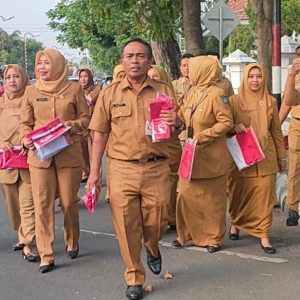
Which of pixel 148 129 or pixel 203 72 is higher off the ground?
pixel 203 72

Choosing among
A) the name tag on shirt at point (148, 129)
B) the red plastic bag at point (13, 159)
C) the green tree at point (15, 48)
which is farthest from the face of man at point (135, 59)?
the green tree at point (15, 48)

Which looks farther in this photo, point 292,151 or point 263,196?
point 292,151

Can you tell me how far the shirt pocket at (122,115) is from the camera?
4.65 meters

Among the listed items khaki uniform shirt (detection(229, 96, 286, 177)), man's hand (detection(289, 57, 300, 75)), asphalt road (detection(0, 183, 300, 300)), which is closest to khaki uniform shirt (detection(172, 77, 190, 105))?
khaki uniform shirt (detection(229, 96, 286, 177))

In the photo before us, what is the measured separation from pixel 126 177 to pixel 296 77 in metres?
2.83

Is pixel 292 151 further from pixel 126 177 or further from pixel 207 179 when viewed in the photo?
pixel 126 177

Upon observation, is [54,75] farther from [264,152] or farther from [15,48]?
[15,48]

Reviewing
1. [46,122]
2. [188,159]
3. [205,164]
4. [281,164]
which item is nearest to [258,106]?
[281,164]

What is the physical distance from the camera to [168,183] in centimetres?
484

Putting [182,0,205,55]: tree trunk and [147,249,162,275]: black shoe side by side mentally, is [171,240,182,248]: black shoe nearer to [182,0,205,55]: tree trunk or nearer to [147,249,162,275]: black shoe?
[147,249,162,275]: black shoe

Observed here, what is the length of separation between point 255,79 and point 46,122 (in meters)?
1.96

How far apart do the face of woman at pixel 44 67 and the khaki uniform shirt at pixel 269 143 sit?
1756 millimetres

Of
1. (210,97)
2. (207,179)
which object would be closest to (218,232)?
(207,179)

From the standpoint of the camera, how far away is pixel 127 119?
4656 mm
